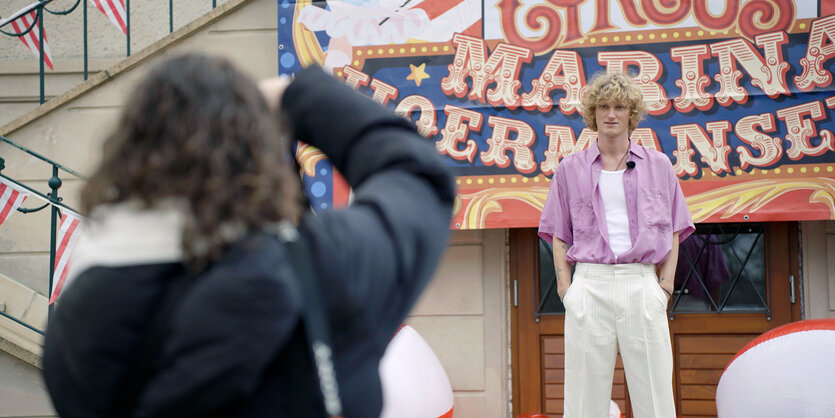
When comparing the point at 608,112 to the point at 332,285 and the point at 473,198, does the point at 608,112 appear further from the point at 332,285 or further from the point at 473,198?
the point at 332,285

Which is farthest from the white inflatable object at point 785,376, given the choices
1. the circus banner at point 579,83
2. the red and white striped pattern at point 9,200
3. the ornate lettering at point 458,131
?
the red and white striped pattern at point 9,200

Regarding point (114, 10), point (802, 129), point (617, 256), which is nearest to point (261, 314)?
point (617, 256)

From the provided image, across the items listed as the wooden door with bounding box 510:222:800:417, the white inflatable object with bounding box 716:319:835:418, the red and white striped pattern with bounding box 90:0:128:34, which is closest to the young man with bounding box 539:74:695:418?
the white inflatable object with bounding box 716:319:835:418

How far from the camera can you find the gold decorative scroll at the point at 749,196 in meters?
4.25

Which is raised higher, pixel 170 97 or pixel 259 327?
pixel 170 97

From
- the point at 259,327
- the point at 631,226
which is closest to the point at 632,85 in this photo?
the point at 631,226

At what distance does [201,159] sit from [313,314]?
20 cm

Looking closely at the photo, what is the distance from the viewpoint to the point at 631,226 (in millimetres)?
3312

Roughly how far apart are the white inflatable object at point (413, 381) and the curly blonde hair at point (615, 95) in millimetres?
1434

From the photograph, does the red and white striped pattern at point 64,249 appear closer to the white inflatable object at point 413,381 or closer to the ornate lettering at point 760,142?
the white inflatable object at point 413,381

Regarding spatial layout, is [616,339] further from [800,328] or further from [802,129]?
[802,129]

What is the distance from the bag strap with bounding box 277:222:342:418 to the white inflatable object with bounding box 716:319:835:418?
3029mm

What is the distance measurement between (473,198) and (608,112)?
4.23ft

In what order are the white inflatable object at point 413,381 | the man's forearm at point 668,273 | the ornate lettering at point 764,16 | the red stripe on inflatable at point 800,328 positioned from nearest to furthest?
the man's forearm at point 668,273
the red stripe on inflatable at point 800,328
the white inflatable object at point 413,381
the ornate lettering at point 764,16
